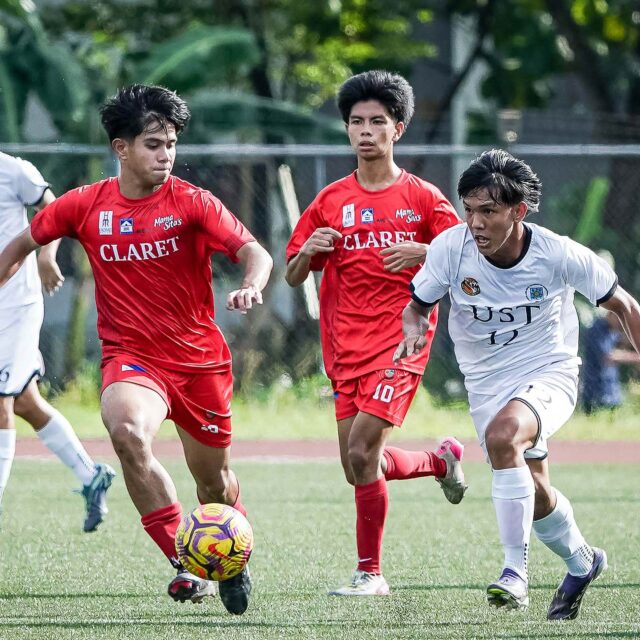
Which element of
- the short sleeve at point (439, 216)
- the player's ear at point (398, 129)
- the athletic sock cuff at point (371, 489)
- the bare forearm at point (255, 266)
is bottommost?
the athletic sock cuff at point (371, 489)

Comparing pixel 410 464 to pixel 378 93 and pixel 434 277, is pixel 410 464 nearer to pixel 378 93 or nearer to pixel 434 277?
pixel 434 277

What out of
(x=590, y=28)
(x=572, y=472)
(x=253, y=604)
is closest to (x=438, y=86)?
(x=590, y=28)

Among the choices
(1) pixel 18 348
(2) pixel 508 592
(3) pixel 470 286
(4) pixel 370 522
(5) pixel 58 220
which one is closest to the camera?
(2) pixel 508 592

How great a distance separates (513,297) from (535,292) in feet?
0.30

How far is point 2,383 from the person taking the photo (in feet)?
22.1

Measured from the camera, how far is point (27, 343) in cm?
695

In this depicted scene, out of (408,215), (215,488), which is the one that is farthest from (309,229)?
(215,488)

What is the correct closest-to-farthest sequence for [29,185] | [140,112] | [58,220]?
[140,112] < [58,220] < [29,185]

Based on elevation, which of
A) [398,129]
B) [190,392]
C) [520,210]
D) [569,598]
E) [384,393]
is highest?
[398,129]

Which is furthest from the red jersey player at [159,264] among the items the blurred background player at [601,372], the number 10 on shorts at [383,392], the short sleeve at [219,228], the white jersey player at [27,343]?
the blurred background player at [601,372]

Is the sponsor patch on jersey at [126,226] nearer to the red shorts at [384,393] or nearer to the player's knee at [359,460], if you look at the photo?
the red shorts at [384,393]

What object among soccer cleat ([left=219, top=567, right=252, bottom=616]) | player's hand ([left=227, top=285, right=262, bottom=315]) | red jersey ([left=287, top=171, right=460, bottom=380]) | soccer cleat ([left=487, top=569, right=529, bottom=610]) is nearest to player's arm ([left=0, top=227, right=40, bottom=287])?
player's hand ([left=227, top=285, right=262, bottom=315])

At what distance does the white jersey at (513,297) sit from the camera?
555 cm

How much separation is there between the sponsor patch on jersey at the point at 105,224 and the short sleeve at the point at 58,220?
0.52ft
